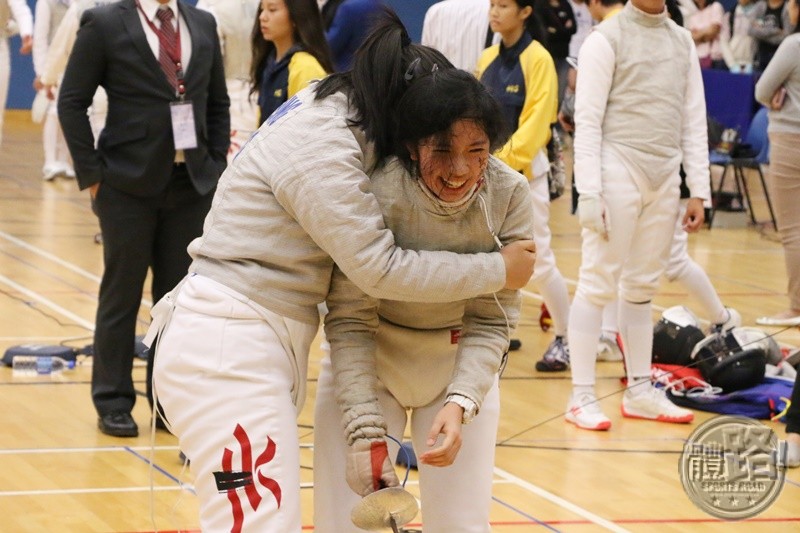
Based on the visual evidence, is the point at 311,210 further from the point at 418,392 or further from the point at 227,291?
the point at 418,392

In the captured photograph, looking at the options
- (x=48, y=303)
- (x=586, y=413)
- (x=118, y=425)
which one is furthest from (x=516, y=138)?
(x=48, y=303)

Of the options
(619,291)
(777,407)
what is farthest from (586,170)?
(777,407)

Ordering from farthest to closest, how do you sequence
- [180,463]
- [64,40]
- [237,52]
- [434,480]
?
[64,40] → [237,52] → [180,463] → [434,480]

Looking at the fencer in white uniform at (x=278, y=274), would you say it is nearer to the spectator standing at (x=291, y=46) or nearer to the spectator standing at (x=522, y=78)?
the spectator standing at (x=291, y=46)

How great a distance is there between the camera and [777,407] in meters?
5.55

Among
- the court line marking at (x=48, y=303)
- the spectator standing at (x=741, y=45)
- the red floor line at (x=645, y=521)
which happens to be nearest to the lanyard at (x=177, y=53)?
the red floor line at (x=645, y=521)

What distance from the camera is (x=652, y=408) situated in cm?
541

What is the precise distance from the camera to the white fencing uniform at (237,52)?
6.36m

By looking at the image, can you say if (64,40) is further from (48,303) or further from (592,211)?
(592,211)

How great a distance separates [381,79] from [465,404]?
693 mm

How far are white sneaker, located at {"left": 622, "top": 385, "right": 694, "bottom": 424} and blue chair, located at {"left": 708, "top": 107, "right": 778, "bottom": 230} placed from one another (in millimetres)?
5910

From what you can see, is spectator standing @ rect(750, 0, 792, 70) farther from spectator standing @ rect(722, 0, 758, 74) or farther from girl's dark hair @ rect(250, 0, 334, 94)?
girl's dark hair @ rect(250, 0, 334, 94)

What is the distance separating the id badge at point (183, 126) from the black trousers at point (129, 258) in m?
0.12

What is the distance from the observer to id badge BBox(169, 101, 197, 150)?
15.1 ft
